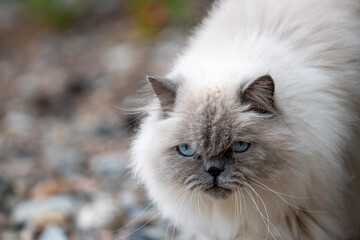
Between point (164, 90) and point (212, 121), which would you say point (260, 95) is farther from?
point (164, 90)

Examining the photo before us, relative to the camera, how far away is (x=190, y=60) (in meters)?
3.08

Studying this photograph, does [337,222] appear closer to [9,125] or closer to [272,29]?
[272,29]

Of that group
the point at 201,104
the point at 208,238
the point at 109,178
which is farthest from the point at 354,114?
the point at 109,178

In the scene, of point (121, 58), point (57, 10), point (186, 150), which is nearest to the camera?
point (186, 150)

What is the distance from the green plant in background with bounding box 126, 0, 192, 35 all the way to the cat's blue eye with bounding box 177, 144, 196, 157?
14.7 ft

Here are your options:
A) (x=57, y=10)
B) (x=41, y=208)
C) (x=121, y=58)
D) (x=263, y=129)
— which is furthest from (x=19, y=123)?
(x=263, y=129)

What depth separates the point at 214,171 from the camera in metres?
2.63

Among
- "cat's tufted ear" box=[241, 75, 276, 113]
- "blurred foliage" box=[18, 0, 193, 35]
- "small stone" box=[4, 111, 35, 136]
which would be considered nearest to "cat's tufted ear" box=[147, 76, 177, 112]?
"cat's tufted ear" box=[241, 75, 276, 113]

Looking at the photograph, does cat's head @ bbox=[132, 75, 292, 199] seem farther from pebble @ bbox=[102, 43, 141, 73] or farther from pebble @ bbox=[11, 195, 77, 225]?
pebble @ bbox=[102, 43, 141, 73]

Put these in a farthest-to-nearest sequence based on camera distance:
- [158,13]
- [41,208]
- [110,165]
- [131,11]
Answer: [131,11]
[158,13]
[110,165]
[41,208]

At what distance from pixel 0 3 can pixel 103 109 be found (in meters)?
4.74

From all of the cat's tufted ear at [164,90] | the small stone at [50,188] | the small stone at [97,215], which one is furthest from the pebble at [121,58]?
the cat's tufted ear at [164,90]

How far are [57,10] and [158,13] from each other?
1753 mm

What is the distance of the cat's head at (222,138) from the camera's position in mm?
2627
